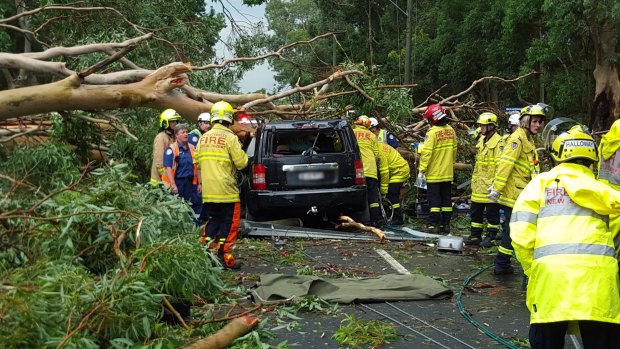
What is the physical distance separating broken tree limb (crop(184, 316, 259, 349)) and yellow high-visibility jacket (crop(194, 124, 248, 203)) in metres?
3.00

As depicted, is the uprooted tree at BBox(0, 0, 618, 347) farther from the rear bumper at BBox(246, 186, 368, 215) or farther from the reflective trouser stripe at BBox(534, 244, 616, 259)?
the reflective trouser stripe at BBox(534, 244, 616, 259)

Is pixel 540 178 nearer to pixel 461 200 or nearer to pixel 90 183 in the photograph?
pixel 90 183

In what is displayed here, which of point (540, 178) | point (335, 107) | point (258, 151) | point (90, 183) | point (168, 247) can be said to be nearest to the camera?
point (540, 178)

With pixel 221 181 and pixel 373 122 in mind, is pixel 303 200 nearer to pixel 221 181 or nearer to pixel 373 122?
pixel 221 181

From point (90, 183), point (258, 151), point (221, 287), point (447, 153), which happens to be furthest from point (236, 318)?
point (447, 153)

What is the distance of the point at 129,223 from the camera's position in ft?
20.6

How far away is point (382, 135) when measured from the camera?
1397 centimetres

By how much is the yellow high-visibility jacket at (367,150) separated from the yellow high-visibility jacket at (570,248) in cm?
836

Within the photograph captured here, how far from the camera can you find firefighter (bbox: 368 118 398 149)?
44.2 feet

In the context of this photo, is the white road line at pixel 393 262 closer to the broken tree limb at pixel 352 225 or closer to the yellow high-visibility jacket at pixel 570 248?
the broken tree limb at pixel 352 225

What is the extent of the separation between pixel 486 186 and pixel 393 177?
3.07 metres

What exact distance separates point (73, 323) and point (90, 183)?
2.75 m

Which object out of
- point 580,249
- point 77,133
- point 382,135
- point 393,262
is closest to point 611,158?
point 580,249

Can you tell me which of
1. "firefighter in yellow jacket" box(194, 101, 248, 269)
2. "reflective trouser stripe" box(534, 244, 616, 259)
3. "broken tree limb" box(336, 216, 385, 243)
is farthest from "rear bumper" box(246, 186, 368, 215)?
"reflective trouser stripe" box(534, 244, 616, 259)
